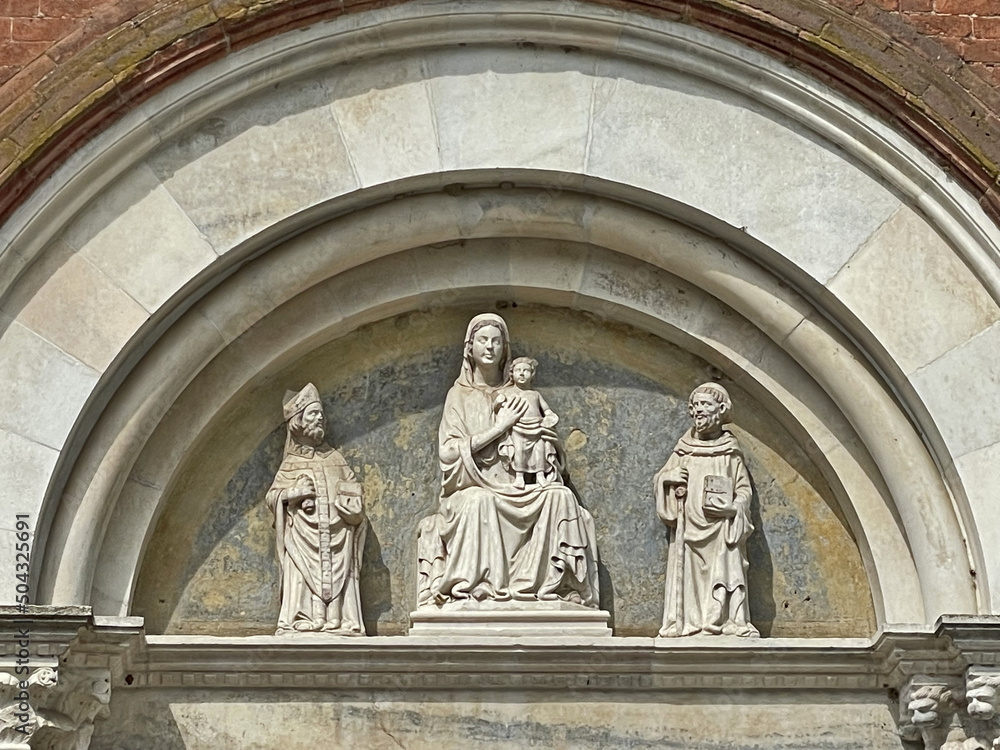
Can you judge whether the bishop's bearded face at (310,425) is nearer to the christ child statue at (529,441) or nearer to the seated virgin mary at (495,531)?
the seated virgin mary at (495,531)

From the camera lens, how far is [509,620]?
9.64 meters

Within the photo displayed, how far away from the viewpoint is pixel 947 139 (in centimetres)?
956

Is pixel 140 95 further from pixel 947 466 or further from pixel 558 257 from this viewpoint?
pixel 947 466

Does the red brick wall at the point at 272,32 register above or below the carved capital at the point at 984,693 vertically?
above

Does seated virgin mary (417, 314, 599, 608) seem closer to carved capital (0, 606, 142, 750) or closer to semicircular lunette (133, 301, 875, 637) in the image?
semicircular lunette (133, 301, 875, 637)

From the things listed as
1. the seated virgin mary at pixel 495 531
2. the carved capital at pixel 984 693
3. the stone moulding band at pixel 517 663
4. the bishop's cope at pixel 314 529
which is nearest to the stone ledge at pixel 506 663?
the stone moulding band at pixel 517 663

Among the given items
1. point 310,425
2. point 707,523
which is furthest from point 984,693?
point 310,425

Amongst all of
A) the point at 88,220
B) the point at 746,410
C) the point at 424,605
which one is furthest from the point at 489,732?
the point at 88,220

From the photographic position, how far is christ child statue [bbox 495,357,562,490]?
9953 mm

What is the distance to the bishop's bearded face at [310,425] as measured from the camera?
10023 mm

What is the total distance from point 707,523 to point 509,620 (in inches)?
38.2

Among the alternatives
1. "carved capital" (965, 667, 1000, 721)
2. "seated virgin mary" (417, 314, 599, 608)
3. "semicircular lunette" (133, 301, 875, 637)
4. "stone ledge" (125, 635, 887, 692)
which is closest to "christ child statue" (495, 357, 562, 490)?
"seated virgin mary" (417, 314, 599, 608)

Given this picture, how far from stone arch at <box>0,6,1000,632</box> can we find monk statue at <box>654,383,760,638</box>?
490 millimetres

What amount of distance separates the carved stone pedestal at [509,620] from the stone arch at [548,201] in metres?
1.25
